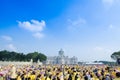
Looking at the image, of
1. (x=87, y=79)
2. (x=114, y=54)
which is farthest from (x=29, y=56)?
(x=87, y=79)

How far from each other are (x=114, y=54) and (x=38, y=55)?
5030 cm

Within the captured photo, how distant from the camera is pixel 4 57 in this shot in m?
137

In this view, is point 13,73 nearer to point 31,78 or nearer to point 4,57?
point 31,78

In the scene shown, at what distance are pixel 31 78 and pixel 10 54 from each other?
12084 cm

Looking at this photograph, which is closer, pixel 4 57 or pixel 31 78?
pixel 31 78

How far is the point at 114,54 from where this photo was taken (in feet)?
543

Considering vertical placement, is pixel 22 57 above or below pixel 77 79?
above

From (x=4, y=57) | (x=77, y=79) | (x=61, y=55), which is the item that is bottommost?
(x=77, y=79)

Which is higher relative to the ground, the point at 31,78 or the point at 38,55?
the point at 38,55


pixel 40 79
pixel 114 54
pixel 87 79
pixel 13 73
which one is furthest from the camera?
pixel 114 54

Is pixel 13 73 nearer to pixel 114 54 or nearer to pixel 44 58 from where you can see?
pixel 44 58

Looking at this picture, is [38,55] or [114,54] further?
[114,54]

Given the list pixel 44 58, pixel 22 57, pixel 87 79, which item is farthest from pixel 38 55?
pixel 87 79

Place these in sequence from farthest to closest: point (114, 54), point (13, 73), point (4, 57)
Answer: point (114, 54)
point (4, 57)
point (13, 73)
